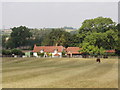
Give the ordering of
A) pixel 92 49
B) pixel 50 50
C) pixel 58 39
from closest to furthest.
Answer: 1. pixel 92 49
2. pixel 50 50
3. pixel 58 39

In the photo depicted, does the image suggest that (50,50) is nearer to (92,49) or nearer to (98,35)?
(92,49)

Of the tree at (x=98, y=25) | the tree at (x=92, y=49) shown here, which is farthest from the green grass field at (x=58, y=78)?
the tree at (x=98, y=25)

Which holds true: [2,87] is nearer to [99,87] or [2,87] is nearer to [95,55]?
[99,87]

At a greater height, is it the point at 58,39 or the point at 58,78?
the point at 58,39

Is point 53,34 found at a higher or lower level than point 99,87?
higher

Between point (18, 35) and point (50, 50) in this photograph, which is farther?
point (18, 35)

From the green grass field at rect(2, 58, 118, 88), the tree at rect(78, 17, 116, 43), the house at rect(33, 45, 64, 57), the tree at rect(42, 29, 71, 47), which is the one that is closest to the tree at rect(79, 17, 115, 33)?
the tree at rect(78, 17, 116, 43)

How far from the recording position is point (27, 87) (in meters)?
19.2

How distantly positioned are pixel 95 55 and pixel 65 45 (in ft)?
110

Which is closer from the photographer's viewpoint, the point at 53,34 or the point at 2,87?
the point at 2,87

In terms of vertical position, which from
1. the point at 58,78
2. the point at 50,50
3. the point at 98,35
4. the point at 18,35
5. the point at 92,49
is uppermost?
the point at 18,35

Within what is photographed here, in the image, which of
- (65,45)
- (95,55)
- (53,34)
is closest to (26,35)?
(53,34)

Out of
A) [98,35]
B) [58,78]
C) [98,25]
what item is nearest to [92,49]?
[98,35]

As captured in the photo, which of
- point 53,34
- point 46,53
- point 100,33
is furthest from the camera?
point 53,34
